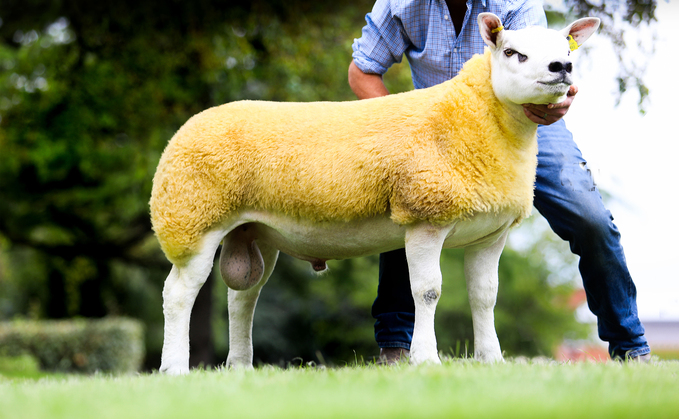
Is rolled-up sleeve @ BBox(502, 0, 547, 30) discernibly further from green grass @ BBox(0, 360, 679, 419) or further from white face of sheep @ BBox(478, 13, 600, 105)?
green grass @ BBox(0, 360, 679, 419)

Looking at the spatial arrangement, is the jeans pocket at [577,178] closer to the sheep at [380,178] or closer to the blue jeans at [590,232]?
the blue jeans at [590,232]

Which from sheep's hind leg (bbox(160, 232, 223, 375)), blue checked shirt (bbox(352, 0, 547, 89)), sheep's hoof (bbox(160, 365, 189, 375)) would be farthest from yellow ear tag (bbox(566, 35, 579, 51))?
sheep's hoof (bbox(160, 365, 189, 375))

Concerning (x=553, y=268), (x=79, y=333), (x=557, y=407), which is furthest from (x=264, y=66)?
(x=553, y=268)

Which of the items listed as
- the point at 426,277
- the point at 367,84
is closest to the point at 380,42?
the point at 367,84

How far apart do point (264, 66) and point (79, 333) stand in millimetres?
6147

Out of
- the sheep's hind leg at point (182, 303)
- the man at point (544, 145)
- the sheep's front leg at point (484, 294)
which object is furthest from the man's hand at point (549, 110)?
the sheep's hind leg at point (182, 303)

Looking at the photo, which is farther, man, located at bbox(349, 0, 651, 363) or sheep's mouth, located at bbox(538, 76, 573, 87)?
man, located at bbox(349, 0, 651, 363)

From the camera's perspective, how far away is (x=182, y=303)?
3336 mm

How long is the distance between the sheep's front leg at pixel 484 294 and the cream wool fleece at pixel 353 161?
0.89ft

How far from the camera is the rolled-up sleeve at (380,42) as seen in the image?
3.66m

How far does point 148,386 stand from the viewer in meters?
2.52

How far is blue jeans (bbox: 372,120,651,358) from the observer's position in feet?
10.9

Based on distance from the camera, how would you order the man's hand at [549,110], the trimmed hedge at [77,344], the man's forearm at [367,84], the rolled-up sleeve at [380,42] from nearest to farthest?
the man's hand at [549,110] → the rolled-up sleeve at [380,42] → the man's forearm at [367,84] → the trimmed hedge at [77,344]

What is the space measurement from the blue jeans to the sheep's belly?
439 mm
